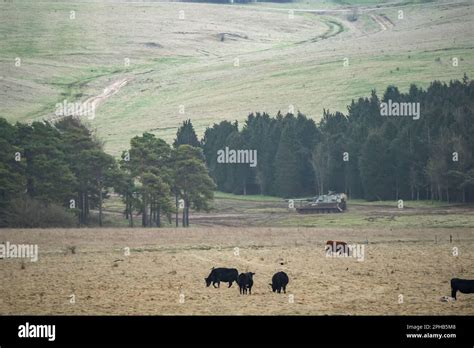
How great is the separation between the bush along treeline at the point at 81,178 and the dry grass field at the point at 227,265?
25.2ft

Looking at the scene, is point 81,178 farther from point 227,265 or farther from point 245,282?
point 245,282

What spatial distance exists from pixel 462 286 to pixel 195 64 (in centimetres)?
14982

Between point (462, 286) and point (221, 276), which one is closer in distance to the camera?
point (462, 286)

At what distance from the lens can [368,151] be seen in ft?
265

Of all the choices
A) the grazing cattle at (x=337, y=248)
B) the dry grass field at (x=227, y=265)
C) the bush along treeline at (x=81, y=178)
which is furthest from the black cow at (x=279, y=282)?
the bush along treeline at (x=81, y=178)

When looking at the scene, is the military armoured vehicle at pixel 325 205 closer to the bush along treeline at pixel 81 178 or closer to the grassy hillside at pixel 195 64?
the bush along treeline at pixel 81 178

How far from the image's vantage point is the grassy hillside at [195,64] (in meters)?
134

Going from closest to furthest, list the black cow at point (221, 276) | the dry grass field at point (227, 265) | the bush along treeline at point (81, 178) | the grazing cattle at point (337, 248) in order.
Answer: the dry grass field at point (227, 265) < the black cow at point (221, 276) < the grazing cattle at point (337, 248) < the bush along treeline at point (81, 178)

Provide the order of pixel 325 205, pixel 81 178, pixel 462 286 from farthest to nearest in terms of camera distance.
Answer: pixel 325 205, pixel 81 178, pixel 462 286

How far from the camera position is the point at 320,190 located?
84562 mm

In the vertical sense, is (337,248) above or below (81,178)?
below

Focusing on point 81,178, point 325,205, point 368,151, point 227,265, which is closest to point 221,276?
point 227,265

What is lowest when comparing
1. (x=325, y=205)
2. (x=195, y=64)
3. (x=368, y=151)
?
(x=325, y=205)

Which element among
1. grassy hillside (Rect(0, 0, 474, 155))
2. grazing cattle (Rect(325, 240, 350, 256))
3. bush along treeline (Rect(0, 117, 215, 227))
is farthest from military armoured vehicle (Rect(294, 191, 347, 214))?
grassy hillside (Rect(0, 0, 474, 155))
